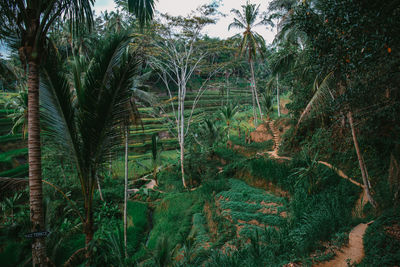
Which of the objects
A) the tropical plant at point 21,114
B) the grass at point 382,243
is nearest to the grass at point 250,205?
the grass at point 382,243

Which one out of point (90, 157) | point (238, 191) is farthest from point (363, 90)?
point (238, 191)

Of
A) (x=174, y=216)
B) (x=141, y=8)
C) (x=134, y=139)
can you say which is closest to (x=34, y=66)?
(x=141, y=8)

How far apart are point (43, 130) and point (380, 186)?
6.91 m

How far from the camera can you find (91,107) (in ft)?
10.8

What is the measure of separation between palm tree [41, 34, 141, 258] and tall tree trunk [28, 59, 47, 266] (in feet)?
1.42

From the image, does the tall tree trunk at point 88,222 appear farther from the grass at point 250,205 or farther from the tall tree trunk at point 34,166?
the grass at point 250,205

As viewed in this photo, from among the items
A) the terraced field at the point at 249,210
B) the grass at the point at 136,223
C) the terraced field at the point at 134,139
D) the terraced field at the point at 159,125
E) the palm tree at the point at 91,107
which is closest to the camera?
the palm tree at the point at 91,107

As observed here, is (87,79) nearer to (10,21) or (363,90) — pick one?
(10,21)

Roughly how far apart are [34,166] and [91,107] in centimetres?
107

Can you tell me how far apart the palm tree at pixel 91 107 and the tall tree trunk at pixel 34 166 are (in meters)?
0.43

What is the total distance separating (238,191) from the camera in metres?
7.52

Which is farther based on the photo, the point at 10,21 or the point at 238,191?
the point at 238,191

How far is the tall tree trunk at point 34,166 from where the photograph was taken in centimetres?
270

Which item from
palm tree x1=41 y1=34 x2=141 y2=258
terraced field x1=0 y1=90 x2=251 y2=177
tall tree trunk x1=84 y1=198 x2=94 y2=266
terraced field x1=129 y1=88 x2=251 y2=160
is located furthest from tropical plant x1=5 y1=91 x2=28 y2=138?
terraced field x1=129 y1=88 x2=251 y2=160
